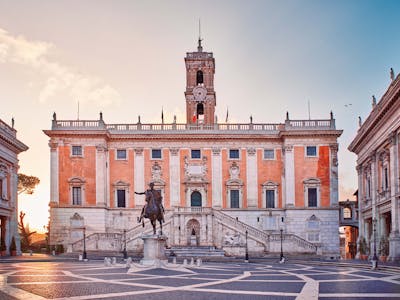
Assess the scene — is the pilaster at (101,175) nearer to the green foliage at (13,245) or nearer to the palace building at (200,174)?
the palace building at (200,174)

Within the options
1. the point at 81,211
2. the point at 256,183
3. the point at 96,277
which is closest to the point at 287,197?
the point at 256,183

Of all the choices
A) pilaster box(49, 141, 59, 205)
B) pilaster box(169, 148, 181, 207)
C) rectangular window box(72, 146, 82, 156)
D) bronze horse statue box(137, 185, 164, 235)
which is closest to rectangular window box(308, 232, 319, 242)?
pilaster box(169, 148, 181, 207)

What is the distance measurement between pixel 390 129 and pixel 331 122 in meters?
23.9

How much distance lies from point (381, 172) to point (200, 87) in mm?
29723

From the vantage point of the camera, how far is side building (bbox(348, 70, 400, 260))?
4281cm

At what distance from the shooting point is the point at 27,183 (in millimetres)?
89125

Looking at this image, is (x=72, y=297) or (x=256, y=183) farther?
(x=256, y=183)

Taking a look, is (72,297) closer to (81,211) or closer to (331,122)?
(81,211)

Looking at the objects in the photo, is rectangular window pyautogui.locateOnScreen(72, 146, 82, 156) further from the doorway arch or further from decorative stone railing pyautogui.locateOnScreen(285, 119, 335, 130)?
decorative stone railing pyautogui.locateOnScreen(285, 119, 335, 130)

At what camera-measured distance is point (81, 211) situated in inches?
2591

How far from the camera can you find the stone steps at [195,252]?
56.0m

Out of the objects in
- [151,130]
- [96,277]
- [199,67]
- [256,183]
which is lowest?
[96,277]

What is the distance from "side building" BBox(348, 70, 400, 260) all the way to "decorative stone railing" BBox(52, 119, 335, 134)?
23.6ft

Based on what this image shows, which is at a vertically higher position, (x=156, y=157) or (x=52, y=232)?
(x=156, y=157)
